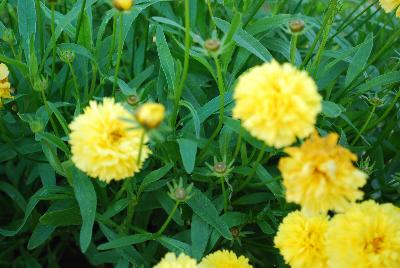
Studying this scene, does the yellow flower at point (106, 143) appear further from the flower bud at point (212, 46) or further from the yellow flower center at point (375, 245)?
the yellow flower center at point (375, 245)

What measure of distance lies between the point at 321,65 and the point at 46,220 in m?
0.71

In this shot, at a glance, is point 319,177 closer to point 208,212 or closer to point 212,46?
point 212,46

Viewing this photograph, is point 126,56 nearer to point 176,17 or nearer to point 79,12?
point 176,17

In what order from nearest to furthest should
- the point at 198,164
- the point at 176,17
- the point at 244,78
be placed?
1. the point at 244,78
2. the point at 198,164
3. the point at 176,17

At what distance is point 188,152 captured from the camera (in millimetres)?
1054

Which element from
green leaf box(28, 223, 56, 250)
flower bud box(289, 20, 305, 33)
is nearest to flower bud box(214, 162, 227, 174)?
flower bud box(289, 20, 305, 33)

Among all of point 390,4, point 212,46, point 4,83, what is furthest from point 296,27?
point 4,83

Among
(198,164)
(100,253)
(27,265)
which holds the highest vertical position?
(198,164)

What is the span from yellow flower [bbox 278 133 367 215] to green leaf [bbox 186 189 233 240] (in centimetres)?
Answer: 30

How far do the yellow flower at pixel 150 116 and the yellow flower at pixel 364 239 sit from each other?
1.04 feet

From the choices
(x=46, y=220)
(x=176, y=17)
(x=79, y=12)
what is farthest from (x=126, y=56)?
(x=46, y=220)

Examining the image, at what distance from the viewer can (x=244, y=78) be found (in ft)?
2.74

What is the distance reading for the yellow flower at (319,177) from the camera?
32.0 inches

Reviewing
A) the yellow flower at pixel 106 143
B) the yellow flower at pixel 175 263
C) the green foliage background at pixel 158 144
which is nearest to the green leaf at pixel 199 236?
the green foliage background at pixel 158 144
